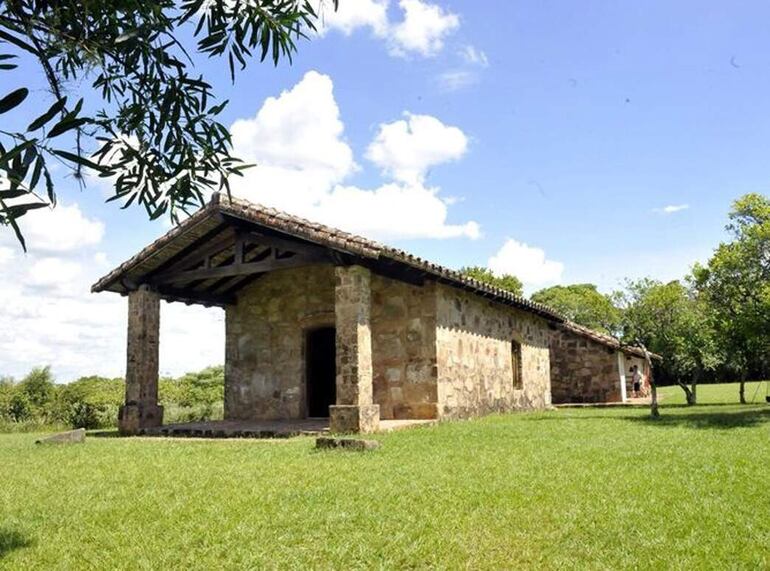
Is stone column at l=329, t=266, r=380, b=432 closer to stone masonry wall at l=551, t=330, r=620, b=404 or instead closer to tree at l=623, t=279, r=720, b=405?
tree at l=623, t=279, r=720, b=405

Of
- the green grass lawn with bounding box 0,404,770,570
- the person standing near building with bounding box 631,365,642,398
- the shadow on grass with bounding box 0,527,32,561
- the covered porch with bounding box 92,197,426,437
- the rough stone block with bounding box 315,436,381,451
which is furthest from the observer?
the person standing near building with bounding box 631,365,642,398

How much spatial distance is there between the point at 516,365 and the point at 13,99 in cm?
1563

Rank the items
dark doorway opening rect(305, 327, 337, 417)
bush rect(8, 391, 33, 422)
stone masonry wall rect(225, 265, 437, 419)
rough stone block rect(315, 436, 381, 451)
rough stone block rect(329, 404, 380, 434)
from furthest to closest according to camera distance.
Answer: bush rect(8, 391, 33, 422)
dark doorway opening rect(305, 327, 337, 417)
stone masonry wall rect(225, 265, 437, 419)
rough stone block rect(329, 404, 380, 434)
rough stone block rect(315, 436, 381, 451)

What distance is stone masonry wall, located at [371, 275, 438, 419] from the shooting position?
12.2 metres

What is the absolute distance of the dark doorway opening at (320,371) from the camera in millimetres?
14352

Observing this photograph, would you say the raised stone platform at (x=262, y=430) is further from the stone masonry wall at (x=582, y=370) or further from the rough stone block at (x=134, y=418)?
the stone masonry wall at (x=582, y=370)

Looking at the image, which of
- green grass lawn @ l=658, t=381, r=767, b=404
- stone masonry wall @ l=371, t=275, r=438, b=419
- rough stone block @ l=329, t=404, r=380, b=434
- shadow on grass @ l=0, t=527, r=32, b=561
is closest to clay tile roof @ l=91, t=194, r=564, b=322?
stone masonry wall @ l=371, t=275, r=438, b=419

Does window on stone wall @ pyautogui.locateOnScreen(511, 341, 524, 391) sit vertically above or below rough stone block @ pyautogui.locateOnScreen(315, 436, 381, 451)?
above

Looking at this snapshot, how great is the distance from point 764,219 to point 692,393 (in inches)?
309

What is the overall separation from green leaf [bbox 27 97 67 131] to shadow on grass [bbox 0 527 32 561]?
A: 3111mm

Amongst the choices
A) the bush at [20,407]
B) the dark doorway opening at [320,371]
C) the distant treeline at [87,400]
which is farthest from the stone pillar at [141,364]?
the bush at [20,407]

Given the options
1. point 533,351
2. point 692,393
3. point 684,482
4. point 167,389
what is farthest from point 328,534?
point 167,389

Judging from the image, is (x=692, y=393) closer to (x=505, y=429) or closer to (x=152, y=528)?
(x=505, y=429)

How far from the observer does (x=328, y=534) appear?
448cm
